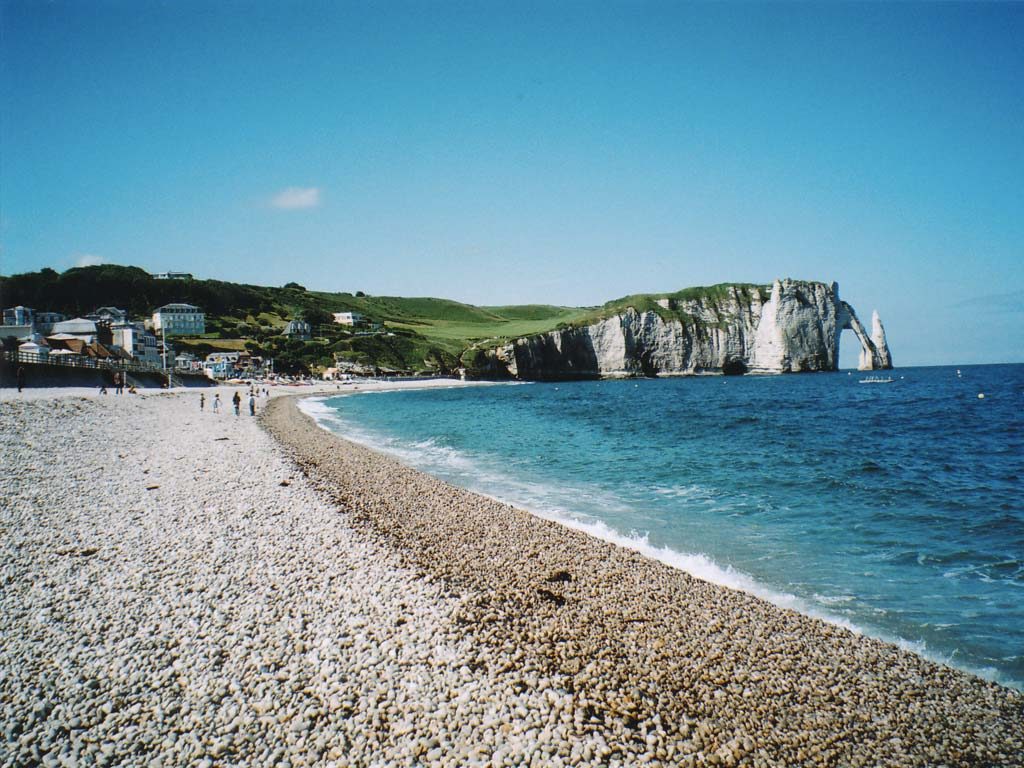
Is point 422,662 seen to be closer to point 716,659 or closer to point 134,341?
point 716,659

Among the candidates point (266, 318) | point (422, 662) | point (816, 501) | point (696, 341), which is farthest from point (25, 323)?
point (696, 341)

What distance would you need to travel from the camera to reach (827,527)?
501 inches

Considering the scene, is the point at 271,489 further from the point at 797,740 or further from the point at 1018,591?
the point at 1018,591

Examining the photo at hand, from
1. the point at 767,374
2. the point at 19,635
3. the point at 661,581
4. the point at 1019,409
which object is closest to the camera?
the point at 19,635

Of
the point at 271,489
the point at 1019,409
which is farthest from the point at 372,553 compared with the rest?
the point at 1019,409

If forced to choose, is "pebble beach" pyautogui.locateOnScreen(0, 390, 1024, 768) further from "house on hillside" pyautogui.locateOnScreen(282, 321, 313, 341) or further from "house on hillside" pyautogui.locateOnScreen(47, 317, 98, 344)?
"house on hillside" pyautogui.locateOnScreen(282, 321, 313, 341)

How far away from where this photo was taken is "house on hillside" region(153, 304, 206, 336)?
120 m

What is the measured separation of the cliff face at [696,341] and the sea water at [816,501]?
78.5 meters

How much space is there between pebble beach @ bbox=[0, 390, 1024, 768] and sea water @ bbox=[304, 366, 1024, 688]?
151 centimetres

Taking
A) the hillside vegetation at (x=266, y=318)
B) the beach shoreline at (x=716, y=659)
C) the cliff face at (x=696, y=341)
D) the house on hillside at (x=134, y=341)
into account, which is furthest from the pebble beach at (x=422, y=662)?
the hillside vegetation at (x=266, y=318)

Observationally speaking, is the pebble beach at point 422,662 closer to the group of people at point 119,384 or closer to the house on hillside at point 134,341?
the group of people at point 119,384

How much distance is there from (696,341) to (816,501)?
108174 mm

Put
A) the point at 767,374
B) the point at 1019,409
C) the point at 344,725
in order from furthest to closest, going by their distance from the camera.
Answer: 1. the point at 767,374
2. the point at 1019,409
3. the point at 344,725

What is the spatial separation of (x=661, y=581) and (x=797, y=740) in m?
3.83
